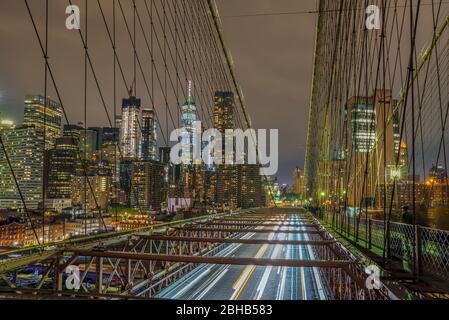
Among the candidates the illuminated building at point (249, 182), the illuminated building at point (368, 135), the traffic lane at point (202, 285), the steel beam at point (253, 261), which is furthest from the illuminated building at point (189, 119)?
the illuminated building at point (249, 182)

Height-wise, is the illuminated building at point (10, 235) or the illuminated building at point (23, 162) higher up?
the illuminated building at point (23, 162)

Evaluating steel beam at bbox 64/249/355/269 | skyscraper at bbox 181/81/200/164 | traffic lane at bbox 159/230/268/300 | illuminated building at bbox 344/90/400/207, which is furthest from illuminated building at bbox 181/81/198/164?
steel beam at bbox 64/249/355/269

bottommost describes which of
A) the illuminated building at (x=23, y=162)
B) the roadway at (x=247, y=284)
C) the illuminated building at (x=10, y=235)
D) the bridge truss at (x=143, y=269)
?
the illuminated building at (x=10, y=235)

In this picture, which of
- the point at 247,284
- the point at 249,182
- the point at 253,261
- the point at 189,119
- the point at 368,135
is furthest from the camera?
the point at 249,182

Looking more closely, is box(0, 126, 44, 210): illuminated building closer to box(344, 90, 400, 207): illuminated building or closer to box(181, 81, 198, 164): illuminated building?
box(181, 81, 198, 164): illuminated building

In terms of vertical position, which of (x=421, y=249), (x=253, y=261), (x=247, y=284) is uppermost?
(x=253, y=261)

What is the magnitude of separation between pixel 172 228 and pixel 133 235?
2.29 metres

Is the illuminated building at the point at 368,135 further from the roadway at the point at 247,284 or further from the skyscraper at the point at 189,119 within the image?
the skyscraper at the point at 189,119

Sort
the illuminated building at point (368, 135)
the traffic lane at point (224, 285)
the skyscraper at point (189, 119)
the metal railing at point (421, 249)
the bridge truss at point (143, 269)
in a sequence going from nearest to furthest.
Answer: the bridge truss at point (143, 269)
the metal railing at point (421, 249)
the traffic lane at point (224, 285)
the illuminated building at point (368, 135)
the skyscraper at point (189, 119)

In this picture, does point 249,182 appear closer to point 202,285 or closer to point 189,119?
point 189,119

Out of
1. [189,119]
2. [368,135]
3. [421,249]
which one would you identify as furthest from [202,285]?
[189,119]

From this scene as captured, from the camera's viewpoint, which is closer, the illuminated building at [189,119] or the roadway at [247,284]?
the roadway at [247,284]

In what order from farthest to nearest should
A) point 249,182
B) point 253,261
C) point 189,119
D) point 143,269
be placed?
point 249,182
point 189,119
point 143,269
point 253,261
